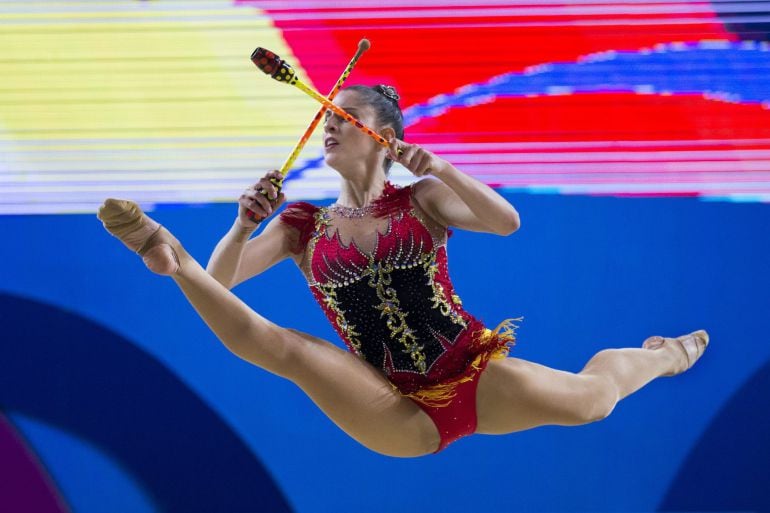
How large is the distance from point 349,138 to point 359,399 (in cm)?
61

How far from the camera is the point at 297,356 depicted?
204 centimetres

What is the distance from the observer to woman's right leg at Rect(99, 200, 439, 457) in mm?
1864

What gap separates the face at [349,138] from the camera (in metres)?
2.27

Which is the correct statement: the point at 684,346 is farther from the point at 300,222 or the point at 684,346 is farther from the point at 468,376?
the point at 300,222

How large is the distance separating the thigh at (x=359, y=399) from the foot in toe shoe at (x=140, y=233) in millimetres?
326

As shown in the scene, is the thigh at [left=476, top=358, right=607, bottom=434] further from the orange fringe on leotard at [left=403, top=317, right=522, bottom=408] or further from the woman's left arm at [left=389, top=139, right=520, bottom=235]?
the woman's left arm at [left=389, top=139, right=520, bottom=235]

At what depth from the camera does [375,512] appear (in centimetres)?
301

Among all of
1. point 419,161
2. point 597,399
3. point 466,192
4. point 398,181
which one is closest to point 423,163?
point 419,161

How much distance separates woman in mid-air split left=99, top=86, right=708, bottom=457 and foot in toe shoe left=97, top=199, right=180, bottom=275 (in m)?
0.23

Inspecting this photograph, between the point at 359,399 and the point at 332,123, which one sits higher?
the point at 332,123

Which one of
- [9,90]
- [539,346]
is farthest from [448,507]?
[9,90]

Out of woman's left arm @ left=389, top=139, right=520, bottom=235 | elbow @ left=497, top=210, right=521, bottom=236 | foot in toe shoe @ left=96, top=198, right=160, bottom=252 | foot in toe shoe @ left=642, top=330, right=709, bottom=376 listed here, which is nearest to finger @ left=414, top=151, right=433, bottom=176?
woman's left arm @ left=389, top=139, right=520, bottom=235

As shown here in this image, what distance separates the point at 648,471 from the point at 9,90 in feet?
7.66

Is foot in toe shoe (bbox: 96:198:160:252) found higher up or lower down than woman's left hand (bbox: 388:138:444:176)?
lower down
